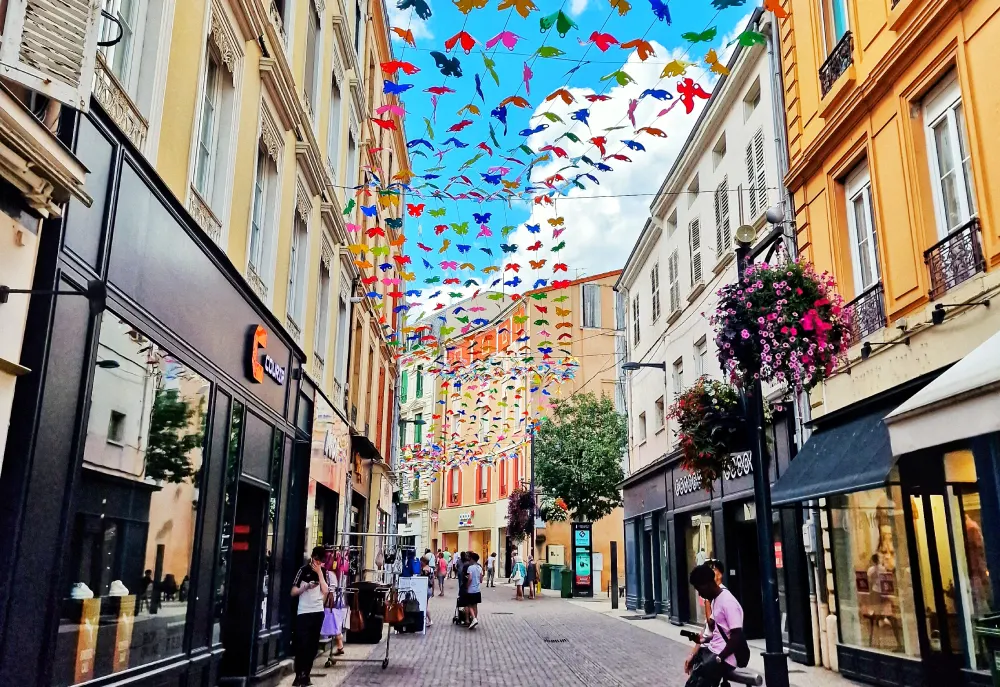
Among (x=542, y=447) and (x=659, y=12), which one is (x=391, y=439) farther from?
(x=659, y=12)

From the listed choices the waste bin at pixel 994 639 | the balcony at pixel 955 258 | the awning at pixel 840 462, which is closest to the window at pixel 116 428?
the waste bin at pixel 994 639

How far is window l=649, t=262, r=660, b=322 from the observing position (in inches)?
896

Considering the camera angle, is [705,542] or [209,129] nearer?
[209,129]

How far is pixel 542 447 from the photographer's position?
1398 inches

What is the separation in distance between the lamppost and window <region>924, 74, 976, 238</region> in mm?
2678

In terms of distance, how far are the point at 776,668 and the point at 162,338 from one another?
19.2 ft

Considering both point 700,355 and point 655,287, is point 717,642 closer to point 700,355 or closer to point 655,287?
point 700,355

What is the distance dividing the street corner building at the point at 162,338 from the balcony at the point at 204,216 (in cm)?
4

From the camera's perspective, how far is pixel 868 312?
10.9 m

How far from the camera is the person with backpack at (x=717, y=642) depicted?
654 centimetres

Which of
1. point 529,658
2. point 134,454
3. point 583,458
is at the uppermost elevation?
point 583,458

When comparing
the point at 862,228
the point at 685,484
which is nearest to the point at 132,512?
the point at 862,228

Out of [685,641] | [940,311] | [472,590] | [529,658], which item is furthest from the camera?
[472,590]

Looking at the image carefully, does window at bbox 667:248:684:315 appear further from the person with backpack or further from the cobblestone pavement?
the person with backpack
